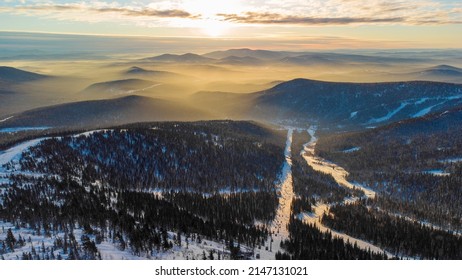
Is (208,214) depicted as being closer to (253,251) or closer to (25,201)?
(253,251)

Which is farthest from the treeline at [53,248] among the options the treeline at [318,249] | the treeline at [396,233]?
the treeline at [396,233]

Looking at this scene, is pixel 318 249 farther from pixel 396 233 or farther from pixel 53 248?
pixel 53 248

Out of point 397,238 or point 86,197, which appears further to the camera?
point 397,238

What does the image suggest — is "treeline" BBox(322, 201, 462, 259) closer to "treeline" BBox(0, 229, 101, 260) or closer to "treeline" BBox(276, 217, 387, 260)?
"treeline" BBox(276, 217, 387, 260)

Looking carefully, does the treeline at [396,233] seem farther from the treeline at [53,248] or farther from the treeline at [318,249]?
the treeline at [53,248]

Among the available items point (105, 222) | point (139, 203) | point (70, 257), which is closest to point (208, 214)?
point (139, 203)

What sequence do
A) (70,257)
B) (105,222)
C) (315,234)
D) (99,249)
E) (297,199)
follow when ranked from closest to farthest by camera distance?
(70,257), (99,249), (105,222), (315,234), (297,199)
